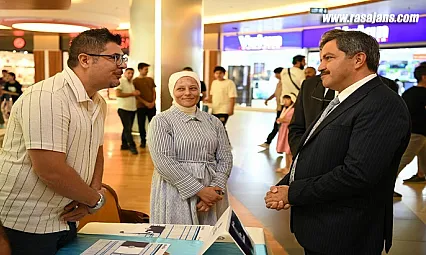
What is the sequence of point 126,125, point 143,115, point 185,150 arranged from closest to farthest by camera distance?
point 185,150, point 126,125, point 143,115

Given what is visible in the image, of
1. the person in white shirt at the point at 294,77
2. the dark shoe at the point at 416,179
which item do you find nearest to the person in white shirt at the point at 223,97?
the person in white shirt at the point at 294,77

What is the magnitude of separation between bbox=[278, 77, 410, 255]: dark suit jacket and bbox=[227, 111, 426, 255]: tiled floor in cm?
185

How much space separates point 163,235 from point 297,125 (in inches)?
47.2

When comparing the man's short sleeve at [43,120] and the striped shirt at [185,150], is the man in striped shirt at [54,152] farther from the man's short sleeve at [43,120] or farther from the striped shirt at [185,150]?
the striped shirt at [185,150]

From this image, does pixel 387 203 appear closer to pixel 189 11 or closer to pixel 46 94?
pixel 46 94

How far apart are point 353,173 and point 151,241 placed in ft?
2.73

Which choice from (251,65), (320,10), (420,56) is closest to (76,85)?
(320,10)

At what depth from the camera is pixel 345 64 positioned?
5.96 ft

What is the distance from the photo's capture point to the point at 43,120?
145 cm

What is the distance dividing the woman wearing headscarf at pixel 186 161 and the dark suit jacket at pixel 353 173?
73cm

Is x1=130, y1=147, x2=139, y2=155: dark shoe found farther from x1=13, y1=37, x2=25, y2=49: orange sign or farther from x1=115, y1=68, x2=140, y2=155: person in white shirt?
x1=13, y1=37, x2=25, y2=49: orange sign

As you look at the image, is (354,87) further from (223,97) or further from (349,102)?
(223,97)

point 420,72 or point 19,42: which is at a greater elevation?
point 19,42

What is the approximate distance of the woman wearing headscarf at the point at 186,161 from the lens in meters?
2.49
